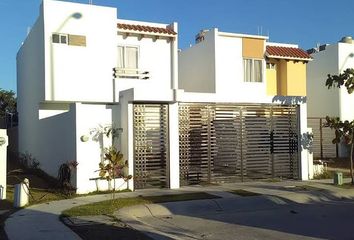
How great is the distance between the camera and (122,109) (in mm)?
16906

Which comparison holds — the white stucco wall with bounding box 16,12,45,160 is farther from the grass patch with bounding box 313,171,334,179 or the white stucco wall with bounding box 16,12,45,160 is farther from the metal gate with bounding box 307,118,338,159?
the metal gate with bounding box 307,118,338,159

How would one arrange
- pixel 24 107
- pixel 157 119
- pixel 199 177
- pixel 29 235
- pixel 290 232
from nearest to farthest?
1. pixel 29 235
2. pixel 290 232
3. pixel 157 119
4. pixel 199 177
5. pixel 24 107

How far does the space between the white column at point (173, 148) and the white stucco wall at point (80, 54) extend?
15.2 feet

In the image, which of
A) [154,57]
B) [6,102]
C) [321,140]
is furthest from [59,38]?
[6,102]

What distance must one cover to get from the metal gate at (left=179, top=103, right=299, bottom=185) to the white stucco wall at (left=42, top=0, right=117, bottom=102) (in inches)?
182

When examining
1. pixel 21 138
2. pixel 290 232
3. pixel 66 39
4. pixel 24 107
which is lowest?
pixel 290 232

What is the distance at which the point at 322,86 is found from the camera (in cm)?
3192

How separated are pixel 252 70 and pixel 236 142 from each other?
8.98 m

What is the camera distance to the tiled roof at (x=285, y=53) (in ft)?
89.8

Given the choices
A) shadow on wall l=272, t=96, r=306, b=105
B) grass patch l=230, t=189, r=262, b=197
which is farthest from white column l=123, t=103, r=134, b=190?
shadow on wall l=272, t=96, r=306, b=105

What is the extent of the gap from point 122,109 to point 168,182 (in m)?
2.97

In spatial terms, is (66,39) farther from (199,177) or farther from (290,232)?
(290,232)

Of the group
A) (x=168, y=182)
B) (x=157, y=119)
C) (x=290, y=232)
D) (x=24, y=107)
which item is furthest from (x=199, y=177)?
(x=24, y=107)

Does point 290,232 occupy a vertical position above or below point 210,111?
below
